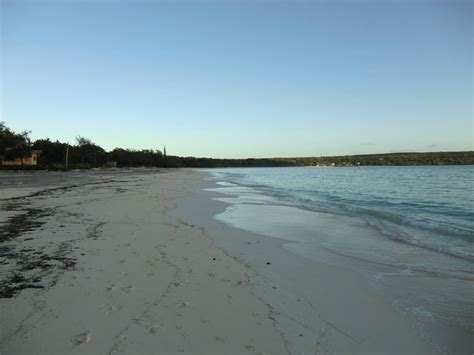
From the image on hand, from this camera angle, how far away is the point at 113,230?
933 cm

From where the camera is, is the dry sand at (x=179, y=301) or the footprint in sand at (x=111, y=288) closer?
the dry sand at (x=179, y=301)

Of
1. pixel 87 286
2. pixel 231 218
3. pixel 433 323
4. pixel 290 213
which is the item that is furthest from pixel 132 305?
pixel 290 213

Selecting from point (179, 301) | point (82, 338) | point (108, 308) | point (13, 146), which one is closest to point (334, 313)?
point (179, 301)

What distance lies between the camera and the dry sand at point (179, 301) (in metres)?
3.62

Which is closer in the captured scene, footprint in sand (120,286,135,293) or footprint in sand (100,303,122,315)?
footprint in sand (100,303,122,315)

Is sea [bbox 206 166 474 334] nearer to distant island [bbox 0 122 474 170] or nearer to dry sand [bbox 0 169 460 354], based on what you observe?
dry sand [bbox 0 169 460 354]

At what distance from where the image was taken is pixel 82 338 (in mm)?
3580

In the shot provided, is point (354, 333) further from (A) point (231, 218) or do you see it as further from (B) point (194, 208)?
(B) point (194, 208)

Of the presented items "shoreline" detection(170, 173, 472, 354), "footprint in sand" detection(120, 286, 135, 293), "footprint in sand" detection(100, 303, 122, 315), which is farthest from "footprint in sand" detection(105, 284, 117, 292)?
"shoreline" detection(170, 173, 472, 354)

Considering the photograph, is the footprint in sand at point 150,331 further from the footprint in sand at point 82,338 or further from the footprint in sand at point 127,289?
the footprint in sand at point 127,289

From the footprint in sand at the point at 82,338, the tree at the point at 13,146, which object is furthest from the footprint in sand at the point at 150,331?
the tree at the point at 13,146

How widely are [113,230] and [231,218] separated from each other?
16.3 feet

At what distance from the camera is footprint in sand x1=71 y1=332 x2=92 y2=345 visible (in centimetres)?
351

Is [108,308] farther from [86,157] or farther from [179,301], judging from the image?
[86,157]
